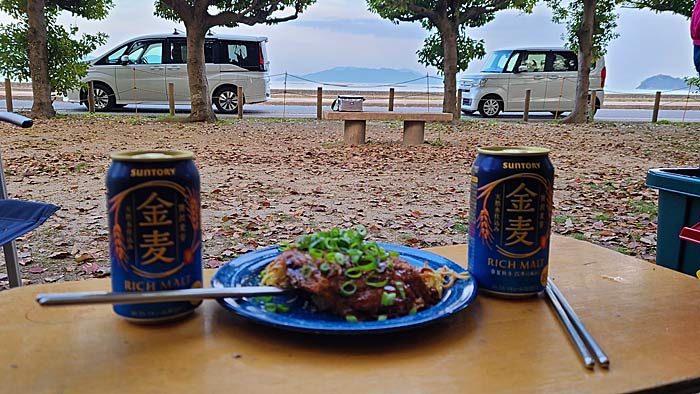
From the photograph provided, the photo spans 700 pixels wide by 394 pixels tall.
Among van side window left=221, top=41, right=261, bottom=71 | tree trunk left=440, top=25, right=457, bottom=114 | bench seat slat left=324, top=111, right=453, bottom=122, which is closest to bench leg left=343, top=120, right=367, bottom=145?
bench seat slat left=324, top=111, right=453, bottom=122

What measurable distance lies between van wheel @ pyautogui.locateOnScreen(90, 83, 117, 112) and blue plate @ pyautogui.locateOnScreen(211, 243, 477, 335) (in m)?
12.5

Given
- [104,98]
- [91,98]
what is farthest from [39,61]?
[104,98]

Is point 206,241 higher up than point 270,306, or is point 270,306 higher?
point 270,306

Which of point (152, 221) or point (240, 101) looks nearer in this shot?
point (152, 221)

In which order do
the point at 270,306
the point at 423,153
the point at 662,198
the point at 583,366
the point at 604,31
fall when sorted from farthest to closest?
1. the point at 604,31
2. the point at 423,153
3. the point at 662,198
4. the point at 270,306
5. the point at 583,366

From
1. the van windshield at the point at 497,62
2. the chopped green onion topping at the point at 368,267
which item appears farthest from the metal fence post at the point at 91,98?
the chopped green onion topping at the point at 368,267

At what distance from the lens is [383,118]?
7.50 m

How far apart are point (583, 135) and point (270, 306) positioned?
30.1 feet

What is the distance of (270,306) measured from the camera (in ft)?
2.91

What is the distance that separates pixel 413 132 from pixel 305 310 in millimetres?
6959

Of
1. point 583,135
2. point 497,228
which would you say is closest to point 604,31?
point 583,135

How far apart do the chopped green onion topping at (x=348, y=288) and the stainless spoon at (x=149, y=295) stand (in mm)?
84

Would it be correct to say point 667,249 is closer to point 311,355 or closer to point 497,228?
point 497,228

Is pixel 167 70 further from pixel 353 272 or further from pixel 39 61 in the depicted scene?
pixel 353 272
